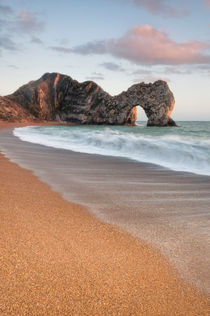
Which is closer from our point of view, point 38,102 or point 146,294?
point 146,294

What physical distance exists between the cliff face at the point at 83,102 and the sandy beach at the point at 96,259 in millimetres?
59071

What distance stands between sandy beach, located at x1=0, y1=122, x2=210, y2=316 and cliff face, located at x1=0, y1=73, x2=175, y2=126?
5907 centimetres

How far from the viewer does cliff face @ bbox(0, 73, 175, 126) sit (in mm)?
60438

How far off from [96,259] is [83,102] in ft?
249

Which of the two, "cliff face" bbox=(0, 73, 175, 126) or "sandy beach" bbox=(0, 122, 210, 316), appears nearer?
"sandy beach" bbox=(0, 122, 210, 316)

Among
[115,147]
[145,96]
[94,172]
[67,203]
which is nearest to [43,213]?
[67,203]

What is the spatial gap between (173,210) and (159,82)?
6376cm

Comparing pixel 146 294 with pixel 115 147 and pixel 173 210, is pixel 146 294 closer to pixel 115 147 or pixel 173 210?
pixel 173 210

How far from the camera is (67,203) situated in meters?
2.64

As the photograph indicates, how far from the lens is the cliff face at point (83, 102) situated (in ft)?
198

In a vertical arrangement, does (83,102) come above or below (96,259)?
above

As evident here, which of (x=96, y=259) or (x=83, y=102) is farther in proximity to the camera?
(x=83, y=102)

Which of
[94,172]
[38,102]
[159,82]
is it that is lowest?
[94,172]

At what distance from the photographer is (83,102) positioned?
75.1m
